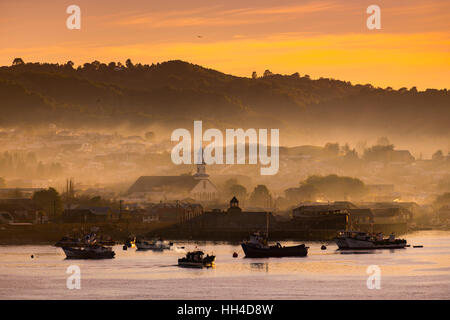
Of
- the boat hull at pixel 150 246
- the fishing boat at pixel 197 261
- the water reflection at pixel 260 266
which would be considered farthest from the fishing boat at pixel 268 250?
the boat hull at pixel 150 246

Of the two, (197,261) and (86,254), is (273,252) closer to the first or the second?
(197,261)

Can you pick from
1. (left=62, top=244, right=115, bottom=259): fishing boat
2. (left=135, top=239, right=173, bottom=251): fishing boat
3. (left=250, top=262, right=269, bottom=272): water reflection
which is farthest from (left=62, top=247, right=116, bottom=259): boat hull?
(left=135, top=239, right=173, bottom=251): fishing boat

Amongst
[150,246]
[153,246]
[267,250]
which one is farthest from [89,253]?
[267,250]

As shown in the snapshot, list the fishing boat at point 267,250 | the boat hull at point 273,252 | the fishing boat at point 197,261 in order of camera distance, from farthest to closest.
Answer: the fishing boat at point 267,250, the boat hull at point 273,252, the fishing boat at point 197,261

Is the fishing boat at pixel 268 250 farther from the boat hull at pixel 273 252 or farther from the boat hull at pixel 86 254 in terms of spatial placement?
the boat hull at pixel 86 254

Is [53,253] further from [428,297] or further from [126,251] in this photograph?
[428,297]

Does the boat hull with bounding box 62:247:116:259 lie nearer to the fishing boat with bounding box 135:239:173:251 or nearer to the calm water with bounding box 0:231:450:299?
the calm water with bounding box 0:231:450:299

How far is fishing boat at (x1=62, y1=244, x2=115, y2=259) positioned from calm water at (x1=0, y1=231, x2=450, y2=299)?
6.87ft

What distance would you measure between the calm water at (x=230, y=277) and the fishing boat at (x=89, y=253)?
6.87 ft

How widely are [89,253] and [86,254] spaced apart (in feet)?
1.91

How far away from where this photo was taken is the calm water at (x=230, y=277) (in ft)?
376

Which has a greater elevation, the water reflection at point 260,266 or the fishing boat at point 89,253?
the fishing boat at point 89,253

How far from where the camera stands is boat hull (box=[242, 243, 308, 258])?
172000 millimetres
